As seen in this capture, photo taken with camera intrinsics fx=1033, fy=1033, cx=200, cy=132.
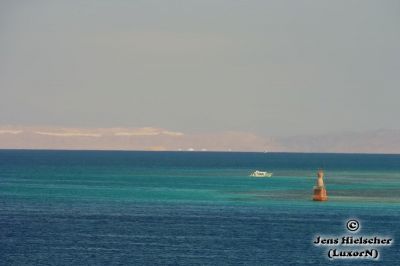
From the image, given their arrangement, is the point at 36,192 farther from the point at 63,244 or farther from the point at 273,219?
the point at 63,244

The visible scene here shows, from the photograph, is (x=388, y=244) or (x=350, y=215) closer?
(x=388, y=244)

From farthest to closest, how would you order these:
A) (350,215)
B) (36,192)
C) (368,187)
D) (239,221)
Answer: (368,187) → (36,192) → (350,215) → (239,221)

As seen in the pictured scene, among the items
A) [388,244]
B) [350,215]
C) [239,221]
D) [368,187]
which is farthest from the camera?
[368,187]

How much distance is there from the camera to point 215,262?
76.7 metres

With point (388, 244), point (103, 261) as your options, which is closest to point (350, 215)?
point (388, 244)

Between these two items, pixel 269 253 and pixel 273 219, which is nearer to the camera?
pixel 269 253

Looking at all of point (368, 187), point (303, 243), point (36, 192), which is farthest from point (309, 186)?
point (303, 243)

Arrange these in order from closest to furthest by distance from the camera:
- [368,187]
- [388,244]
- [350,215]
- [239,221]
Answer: [388,244] → [239,221] → [350,215] → [368,187]

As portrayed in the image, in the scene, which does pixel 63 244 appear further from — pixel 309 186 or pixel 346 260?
pixel 309 186

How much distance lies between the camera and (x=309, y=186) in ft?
570

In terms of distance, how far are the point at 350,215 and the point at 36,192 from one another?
5384cm

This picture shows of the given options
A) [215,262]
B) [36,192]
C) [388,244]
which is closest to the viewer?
[215,262]

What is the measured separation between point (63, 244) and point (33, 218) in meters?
21.0

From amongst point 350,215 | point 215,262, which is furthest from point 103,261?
point 350,215
